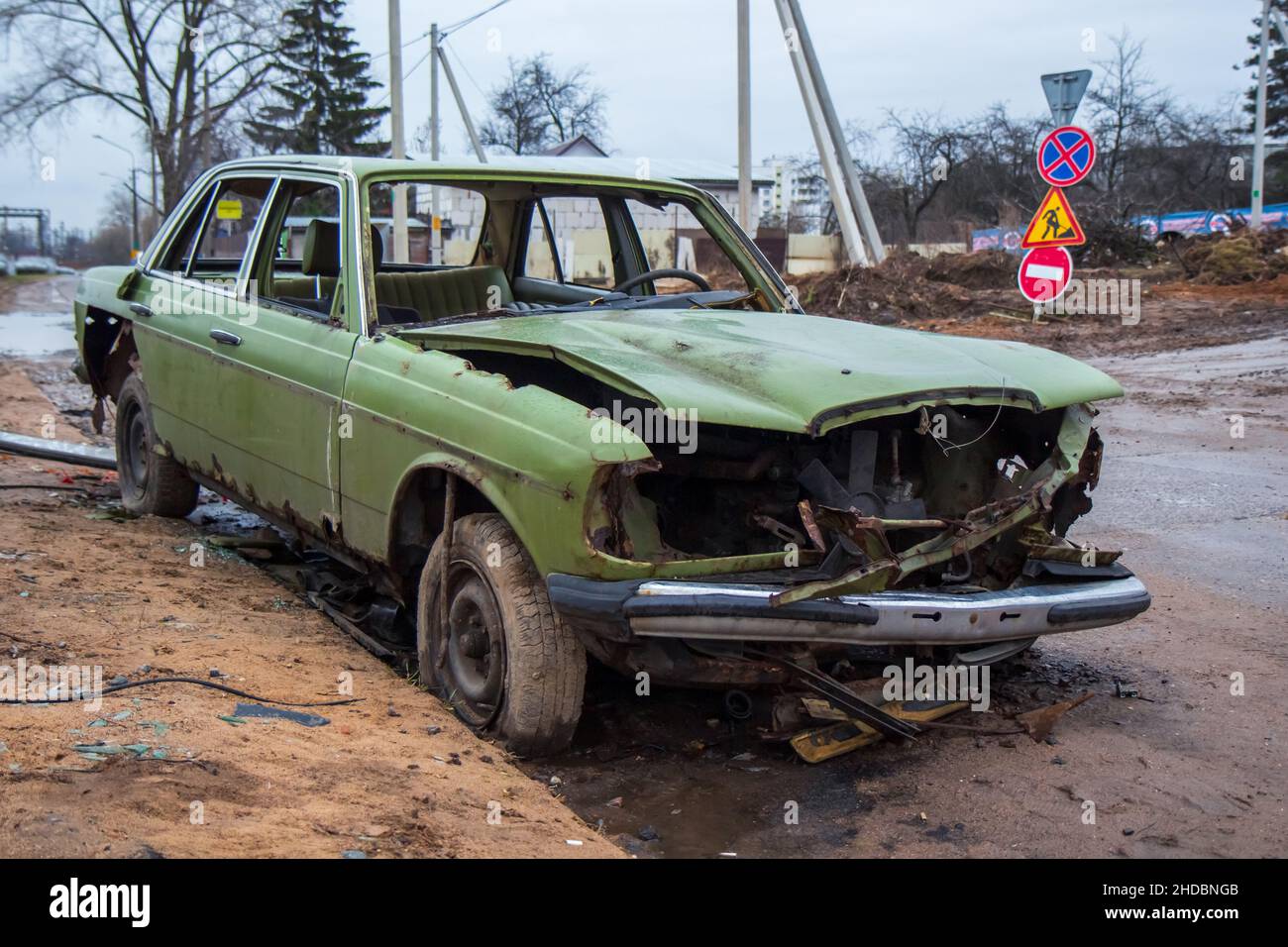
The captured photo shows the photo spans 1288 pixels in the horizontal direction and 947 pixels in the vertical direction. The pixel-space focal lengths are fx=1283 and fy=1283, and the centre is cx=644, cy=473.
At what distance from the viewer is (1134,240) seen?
25312mm

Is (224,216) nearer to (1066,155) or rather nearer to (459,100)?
(1066,155)

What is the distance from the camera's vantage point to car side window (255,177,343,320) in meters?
5.02

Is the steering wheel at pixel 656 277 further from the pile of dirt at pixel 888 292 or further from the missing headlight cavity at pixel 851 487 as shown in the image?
the pile of dirt at pixel 888 292

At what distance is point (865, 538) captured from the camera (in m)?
→ 3.70

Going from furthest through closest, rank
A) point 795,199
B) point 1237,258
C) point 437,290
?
point 795,199
point 1237,258
point 437,290

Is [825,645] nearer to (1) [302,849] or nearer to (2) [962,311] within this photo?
(1) [302,849]

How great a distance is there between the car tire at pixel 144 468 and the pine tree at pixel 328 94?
46.2 meters

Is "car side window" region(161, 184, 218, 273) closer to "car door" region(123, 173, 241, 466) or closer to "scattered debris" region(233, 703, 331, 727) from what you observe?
"car door" region(123, 173, 241, 466)

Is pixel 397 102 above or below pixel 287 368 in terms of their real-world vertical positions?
above

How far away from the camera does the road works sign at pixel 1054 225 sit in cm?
1191

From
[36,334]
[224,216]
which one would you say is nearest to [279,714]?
[224,216]

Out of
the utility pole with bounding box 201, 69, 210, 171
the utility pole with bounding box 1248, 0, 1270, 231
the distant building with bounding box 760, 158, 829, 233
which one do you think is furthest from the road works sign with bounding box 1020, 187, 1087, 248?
the distant building with bounding box 760, 158, 829, 233

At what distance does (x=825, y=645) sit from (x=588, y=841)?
3.16ft

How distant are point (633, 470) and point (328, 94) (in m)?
54.3
